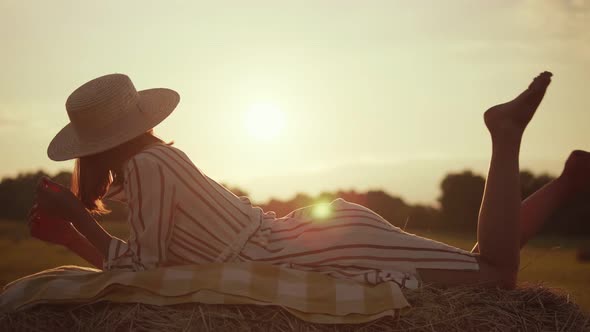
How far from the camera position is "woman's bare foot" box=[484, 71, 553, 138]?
3684 mm

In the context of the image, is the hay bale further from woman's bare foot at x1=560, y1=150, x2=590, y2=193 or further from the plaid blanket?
woman's bare foot at x1=560, y1=150, x2=590, y2=193

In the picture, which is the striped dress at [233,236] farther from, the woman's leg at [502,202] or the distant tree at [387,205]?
the distant tree at [387,205]

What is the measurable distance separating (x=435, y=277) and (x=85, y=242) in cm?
214

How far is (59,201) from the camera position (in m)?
3.75

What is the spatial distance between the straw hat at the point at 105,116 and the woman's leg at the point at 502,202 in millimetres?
1722

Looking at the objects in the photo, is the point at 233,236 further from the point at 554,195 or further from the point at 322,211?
the point at 554,195

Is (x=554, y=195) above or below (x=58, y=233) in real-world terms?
above

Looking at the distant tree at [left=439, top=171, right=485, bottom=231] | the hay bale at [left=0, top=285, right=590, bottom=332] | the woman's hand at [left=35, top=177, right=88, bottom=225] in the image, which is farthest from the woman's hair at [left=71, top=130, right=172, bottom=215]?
the distant tree at [left=439, top=171, right=485, bottom=231]

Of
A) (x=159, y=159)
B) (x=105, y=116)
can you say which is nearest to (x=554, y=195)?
(x=159, y=159)

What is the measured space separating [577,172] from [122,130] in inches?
103

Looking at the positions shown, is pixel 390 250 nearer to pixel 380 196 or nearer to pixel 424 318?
pixel 424 318

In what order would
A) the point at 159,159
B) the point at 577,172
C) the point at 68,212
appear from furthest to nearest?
the point at 577,172 → the point at 68,212 → the point at 159,159

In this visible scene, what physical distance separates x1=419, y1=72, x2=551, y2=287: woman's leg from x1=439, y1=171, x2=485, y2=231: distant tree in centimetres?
1483

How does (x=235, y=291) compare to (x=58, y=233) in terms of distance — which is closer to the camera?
(x=235, y=291)
